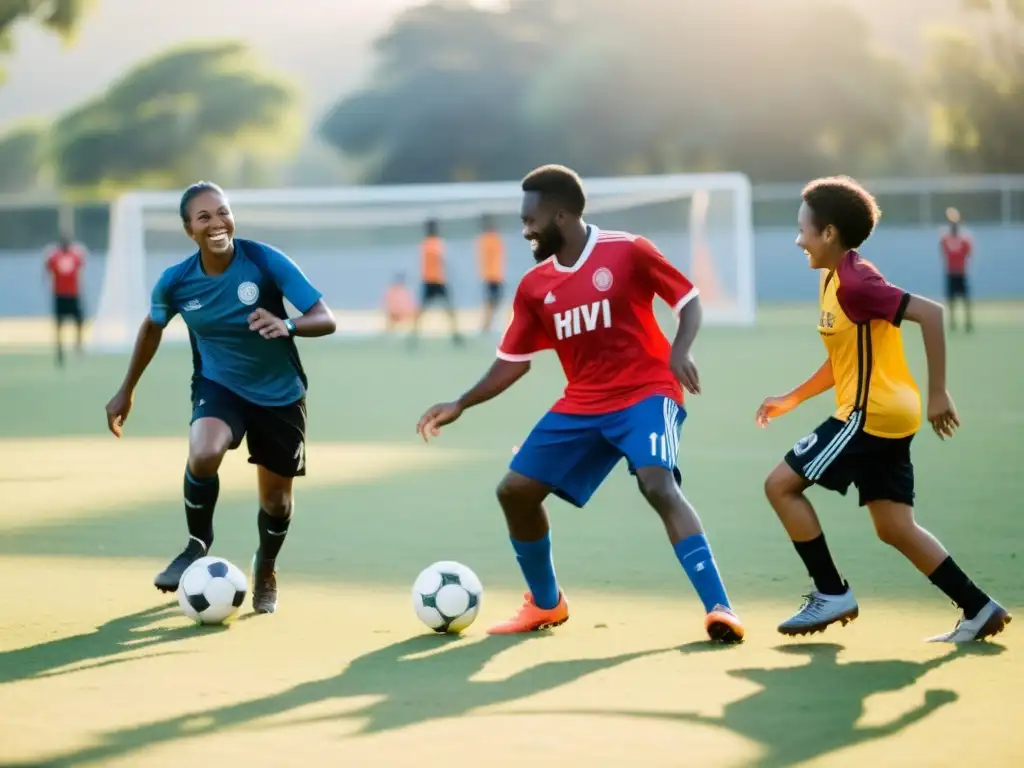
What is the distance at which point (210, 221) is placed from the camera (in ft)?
20.9

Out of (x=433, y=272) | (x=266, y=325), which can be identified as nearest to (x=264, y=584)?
(x=266, y=325)

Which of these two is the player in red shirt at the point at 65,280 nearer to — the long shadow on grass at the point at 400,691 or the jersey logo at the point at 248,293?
the jersey logo at the point at 248,293

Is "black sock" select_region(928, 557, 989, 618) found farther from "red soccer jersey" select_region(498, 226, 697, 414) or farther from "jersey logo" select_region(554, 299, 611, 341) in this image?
"jersey logo" select_region(554, 299, 611, 341)

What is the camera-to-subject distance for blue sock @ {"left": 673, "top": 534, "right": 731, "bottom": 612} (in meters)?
5.48

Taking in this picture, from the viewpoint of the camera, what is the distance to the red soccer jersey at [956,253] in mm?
25219

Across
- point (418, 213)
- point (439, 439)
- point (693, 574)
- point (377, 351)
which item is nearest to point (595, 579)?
point (693, 574)

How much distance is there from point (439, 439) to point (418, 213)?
2136 centimetres

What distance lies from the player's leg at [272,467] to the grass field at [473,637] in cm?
22

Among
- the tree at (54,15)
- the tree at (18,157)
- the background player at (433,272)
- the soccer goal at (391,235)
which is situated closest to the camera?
the background player at (433,272)

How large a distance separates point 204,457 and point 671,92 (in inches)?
2181

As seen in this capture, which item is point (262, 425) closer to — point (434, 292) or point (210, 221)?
point (210, 221)

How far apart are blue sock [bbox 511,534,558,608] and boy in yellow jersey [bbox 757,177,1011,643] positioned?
86 cm

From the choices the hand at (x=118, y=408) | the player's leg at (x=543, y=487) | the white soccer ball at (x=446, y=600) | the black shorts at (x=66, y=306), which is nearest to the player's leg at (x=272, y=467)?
the hand at (x=118, y=408)

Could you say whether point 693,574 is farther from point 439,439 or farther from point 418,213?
point 418,213
